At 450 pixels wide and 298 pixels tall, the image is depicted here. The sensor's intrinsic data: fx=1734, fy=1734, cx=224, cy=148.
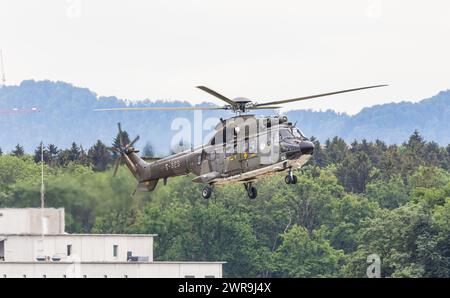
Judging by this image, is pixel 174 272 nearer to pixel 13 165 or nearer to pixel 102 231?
pixel 102 231

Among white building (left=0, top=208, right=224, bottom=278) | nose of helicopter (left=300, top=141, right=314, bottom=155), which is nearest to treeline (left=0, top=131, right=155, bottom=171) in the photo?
white building (left=0, top=208, right=224, bottom=278)

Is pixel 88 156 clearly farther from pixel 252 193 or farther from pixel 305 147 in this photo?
pixel 305 147

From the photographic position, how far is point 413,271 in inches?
5418

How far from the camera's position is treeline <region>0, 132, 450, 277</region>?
142 metres

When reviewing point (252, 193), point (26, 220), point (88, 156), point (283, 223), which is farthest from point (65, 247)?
point (283, 223)

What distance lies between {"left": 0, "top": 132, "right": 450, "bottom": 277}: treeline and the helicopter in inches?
1980

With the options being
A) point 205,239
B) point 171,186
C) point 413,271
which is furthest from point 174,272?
point 205,239

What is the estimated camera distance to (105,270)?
11262 centimetres

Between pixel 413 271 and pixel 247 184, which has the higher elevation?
pixel 247 184

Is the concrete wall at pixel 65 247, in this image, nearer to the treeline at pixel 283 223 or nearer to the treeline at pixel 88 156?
the treeline at pixel 283 223

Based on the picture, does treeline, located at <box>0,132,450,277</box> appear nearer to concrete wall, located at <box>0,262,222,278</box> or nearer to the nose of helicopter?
concrete wall, located at <box>0,262,222,278</box>

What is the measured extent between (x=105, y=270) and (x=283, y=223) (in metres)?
74.5

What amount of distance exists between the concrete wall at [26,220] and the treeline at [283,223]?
3991 mm
